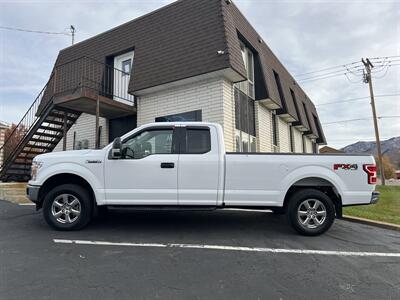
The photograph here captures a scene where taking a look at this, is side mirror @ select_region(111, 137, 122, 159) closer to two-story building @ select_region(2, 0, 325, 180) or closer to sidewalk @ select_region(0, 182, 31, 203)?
two-story building @ select_region(2, 0, 325, 180)

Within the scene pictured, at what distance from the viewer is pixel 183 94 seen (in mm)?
10945

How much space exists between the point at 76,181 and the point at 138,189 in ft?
4.23

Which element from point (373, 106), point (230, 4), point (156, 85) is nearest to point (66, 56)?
point (156, 85)

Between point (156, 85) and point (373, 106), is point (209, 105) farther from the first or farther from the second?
point (373, 106)

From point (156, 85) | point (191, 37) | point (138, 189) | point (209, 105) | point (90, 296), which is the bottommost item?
point (90, 296)

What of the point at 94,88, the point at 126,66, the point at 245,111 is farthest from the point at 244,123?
the point at 94,88

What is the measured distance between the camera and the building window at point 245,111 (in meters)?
11.3

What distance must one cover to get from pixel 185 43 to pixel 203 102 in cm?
211

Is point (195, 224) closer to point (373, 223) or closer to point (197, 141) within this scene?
point (197, 141)

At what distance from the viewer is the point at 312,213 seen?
5609 millimetres

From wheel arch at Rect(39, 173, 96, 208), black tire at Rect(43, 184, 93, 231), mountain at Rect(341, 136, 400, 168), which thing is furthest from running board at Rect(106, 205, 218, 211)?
mountain at Rect(341, 136, 400, 168)

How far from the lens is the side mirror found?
5543 mm

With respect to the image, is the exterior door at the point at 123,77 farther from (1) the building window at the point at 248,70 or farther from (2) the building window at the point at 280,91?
(2) the building window at the point at 280,91

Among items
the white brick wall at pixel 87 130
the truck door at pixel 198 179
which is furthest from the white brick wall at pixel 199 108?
the truck door at pixel 198 179
